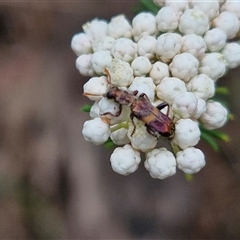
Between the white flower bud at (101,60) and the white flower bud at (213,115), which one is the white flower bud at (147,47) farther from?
the white flower bud at (213,115)

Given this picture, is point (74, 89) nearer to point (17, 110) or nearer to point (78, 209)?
point (17, 110)

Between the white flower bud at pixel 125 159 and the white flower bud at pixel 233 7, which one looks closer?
the white flower bud at pixel 125 159

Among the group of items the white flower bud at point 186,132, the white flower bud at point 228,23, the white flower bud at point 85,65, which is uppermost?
the white flower bud at point 228,23

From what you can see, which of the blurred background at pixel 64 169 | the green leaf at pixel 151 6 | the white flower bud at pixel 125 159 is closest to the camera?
the white flower bud at pixel 125 159

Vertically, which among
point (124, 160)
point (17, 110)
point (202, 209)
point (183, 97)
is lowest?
point (202, 209)

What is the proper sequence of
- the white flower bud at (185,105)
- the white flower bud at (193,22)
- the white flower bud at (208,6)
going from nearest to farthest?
the white flower bud at (185,105) < the white flower bud at (193,22) < the white flower bud at (208,6)

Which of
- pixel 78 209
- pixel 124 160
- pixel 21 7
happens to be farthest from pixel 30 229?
pixel 124 160

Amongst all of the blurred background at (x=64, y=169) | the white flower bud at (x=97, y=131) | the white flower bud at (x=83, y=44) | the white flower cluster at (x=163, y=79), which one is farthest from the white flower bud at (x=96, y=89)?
the blurred background at (x=64, y=169)
